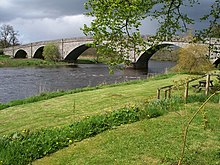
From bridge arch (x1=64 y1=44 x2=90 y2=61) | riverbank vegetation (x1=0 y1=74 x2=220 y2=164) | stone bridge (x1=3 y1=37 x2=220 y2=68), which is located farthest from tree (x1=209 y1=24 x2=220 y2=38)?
bridge arch (x1=64 y1=44 x2=90 y2=61)

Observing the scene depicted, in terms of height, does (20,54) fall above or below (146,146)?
above

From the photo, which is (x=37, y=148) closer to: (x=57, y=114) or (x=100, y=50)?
(x=100, y=50)

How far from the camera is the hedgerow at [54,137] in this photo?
6.78m

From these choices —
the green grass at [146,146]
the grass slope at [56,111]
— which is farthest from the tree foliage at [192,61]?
the green grass at [146,146]

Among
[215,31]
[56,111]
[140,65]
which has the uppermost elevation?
[215,31]

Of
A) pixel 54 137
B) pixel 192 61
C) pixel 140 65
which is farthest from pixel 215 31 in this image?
pixel 140 65

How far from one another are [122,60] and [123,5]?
0.99 meters

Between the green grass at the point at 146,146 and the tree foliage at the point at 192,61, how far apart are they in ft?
94.5

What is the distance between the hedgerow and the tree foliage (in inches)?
1071

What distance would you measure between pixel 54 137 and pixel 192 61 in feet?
106

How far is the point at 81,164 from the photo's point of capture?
6418 millimetres

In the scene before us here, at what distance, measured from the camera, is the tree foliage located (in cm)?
3694

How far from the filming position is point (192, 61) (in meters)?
37.8

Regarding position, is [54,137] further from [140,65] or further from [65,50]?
[65,50]
